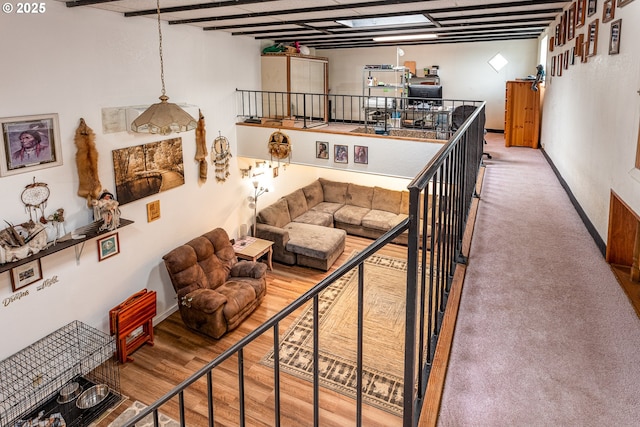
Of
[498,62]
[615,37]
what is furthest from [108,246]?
[498,62]

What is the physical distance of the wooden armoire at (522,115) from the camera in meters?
7.92

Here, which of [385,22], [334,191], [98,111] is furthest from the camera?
[334,191]

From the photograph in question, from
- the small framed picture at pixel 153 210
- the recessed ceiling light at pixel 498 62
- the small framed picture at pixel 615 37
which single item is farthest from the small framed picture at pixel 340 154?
the recessed ceiling light at pixel 498 62

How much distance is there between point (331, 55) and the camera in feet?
38.4

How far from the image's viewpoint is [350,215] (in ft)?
34.4

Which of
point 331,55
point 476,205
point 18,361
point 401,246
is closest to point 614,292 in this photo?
point 476,205

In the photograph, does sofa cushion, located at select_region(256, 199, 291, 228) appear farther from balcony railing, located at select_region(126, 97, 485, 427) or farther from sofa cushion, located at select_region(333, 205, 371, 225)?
balcony railing, located at select_region(126, 97, 485, 427)

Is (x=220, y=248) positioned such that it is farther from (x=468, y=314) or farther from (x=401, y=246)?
(x=468, y=314)

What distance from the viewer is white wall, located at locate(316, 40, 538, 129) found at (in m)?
10.1

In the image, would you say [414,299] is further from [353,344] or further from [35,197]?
[353,344]

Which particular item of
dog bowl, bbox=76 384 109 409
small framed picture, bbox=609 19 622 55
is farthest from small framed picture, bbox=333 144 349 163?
dog bowl, bbox=76 384 109 409

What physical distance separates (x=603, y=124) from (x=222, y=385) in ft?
15.8

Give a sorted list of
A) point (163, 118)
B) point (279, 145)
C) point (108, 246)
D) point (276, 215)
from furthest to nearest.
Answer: point (276, 215)
point (279, 145)
point (108, 246)
point (163, 118)

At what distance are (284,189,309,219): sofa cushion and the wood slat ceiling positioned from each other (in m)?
3.52
